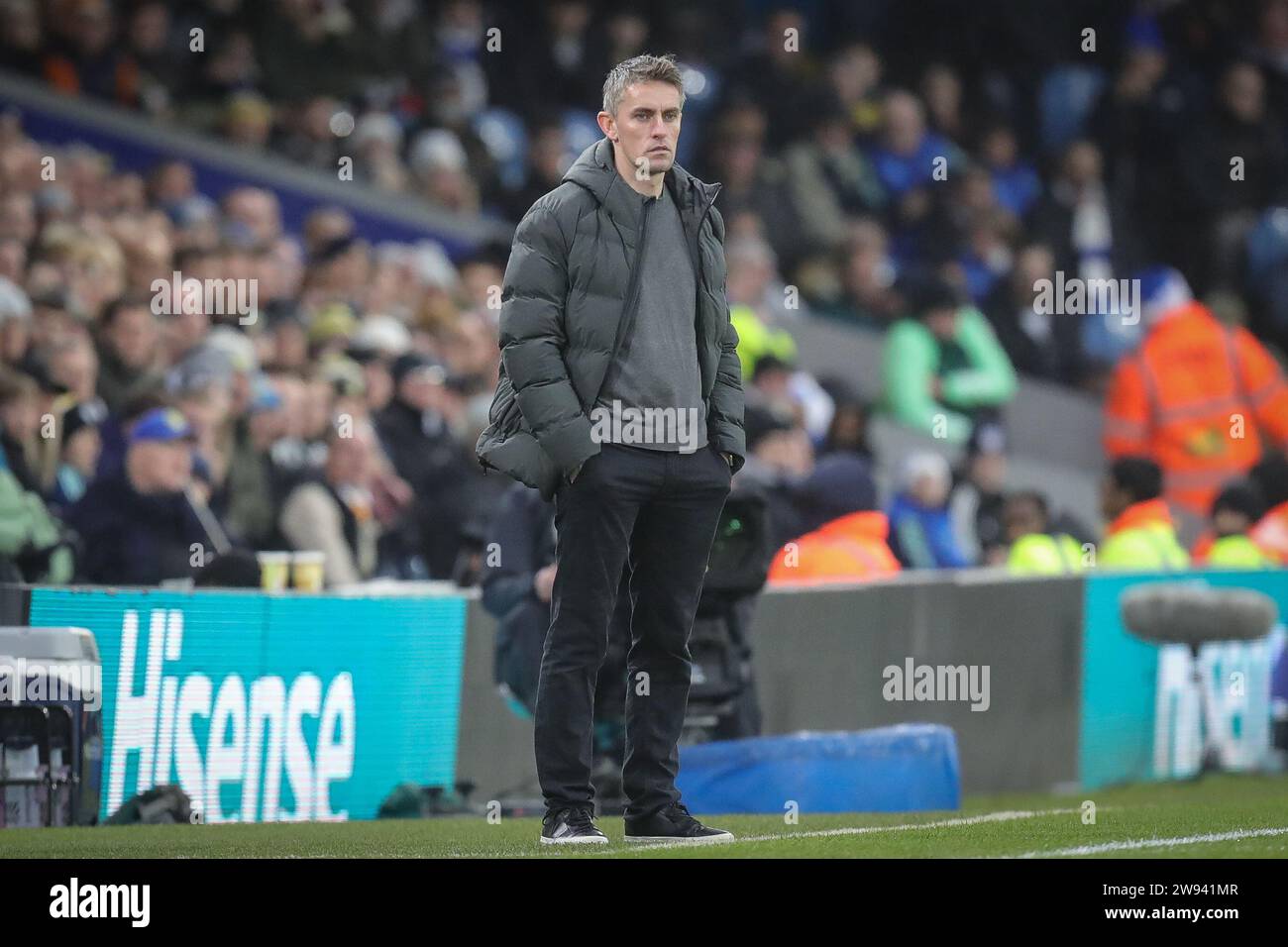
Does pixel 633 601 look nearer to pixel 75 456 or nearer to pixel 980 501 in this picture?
pixel 75 456

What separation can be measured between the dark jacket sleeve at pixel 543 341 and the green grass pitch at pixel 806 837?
3.38ft

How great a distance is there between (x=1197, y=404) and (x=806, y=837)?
912 cm

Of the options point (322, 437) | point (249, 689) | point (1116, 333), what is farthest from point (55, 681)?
point (1116, 333)

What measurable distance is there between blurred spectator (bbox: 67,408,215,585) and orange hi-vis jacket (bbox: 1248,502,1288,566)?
6108mm

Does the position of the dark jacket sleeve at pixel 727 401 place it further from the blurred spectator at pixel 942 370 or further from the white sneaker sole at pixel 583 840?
the blurred spectator at pixel 942 370

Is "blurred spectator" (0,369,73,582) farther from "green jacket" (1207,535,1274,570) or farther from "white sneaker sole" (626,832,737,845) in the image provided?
"green jacket" (1207,535,1274,570)

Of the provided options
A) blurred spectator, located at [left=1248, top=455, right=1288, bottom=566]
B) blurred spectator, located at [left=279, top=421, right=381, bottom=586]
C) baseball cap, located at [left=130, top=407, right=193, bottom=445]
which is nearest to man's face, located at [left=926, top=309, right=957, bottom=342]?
blurred spectator, located at [left=1248, top=455, right=1288, bottom=566]

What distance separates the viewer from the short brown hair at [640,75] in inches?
249

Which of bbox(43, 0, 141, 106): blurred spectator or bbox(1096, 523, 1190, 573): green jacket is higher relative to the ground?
bbox(43, 0, 141, 106): blurred spectator

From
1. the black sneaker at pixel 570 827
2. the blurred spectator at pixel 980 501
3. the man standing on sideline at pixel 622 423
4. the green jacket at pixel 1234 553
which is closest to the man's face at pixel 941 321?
the blurred spectator at pixel 980 501

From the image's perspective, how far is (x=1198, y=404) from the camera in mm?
15234

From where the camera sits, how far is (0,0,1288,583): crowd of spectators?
35.1 ft

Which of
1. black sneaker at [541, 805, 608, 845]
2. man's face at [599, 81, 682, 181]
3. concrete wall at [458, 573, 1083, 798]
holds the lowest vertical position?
black sneaker at [541, 805, 608, 845]

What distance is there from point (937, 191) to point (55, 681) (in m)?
11.2
